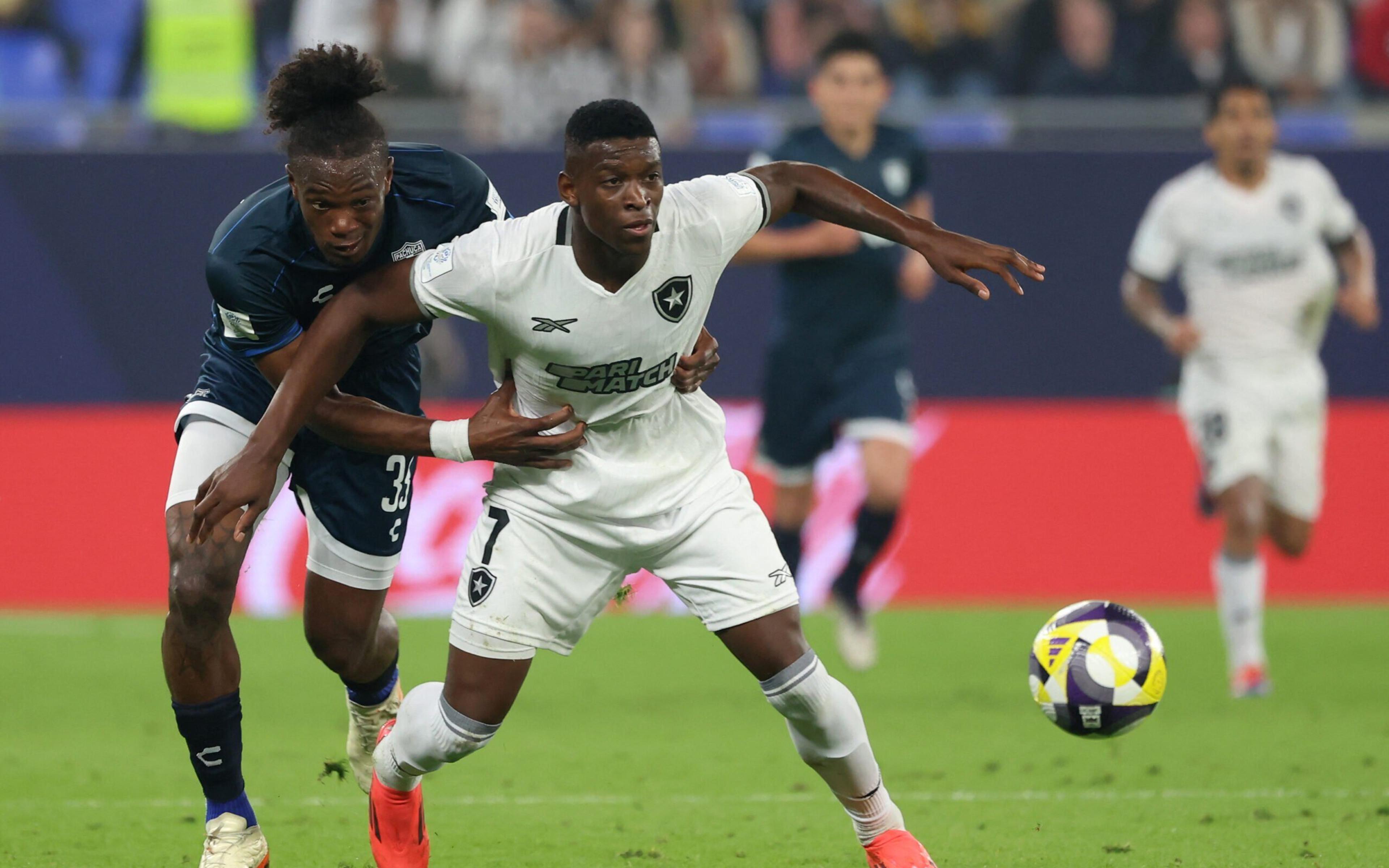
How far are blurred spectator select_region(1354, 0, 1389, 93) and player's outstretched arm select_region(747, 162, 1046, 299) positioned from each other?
33.8 feet

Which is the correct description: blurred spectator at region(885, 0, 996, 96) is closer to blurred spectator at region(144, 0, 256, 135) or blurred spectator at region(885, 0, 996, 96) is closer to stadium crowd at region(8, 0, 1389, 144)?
stadium crowd at region(8, 0, 1389, 144)

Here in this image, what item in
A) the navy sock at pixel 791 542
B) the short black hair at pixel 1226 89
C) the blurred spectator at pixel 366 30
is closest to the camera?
the short black hair at pixel 1226 89

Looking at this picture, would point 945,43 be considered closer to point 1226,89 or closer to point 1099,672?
point 1226,89

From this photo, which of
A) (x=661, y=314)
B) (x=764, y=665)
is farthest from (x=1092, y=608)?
(x=661, y=314)

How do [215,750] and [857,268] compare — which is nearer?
[215,750]

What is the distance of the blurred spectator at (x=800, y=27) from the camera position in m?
13.9

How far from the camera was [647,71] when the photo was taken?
1295 cm

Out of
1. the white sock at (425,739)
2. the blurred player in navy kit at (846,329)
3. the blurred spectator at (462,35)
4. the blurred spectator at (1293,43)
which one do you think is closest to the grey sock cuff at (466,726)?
the white sock at (425,739)

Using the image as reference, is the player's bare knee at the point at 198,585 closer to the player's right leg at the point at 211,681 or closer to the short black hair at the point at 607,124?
the player's right leg at the point at 211,681

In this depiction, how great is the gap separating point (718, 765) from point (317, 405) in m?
2.82

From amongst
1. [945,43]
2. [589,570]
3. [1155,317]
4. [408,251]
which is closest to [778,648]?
[589,570]

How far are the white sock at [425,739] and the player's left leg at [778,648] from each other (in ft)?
2.16

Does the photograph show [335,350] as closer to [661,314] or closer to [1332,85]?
[661,314]

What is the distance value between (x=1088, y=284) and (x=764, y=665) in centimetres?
808
